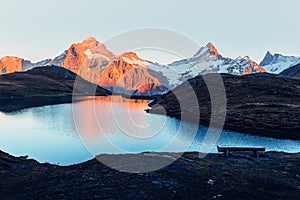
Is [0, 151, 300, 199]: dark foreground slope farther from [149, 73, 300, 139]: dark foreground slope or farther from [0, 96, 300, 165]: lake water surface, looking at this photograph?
[149, 73, 300, 139]: dark foreground slope

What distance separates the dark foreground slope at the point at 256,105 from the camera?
3767 inches

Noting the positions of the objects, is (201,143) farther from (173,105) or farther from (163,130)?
Result: (173,105)

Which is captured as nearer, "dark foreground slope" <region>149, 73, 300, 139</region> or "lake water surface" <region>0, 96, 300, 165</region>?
"lake water surface" <region>0, 96, 300, 165</region>

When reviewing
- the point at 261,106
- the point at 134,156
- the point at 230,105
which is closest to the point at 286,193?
the point at 134,156

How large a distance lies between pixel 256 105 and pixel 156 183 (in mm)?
114568

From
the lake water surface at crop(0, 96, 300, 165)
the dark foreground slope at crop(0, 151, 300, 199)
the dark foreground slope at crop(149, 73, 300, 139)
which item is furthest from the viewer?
the dark foreground slope at crop(149, 73, 300, 139)

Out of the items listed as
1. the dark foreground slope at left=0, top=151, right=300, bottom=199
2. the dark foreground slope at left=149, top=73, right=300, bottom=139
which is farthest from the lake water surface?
the dark foreground slope at left=0, top=151, right=300, bottom=199

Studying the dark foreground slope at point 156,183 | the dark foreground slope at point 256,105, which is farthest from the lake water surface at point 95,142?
the dark foreground slope at point 156,183

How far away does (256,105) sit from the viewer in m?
129

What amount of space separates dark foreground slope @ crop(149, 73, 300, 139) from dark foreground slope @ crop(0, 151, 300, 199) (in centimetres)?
6195

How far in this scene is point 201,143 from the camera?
69312 millimetres

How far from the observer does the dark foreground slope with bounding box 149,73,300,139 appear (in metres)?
95.7

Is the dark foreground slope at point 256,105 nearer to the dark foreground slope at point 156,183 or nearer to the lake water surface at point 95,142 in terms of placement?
the lake water surface at point 95,142

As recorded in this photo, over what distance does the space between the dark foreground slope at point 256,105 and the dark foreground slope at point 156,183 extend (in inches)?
2439
